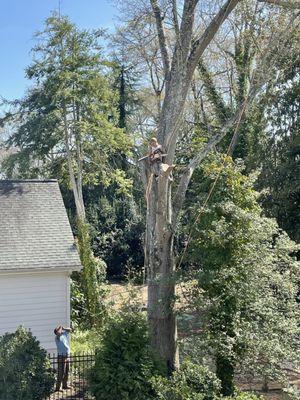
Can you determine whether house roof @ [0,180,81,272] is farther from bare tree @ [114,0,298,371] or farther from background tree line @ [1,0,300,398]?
bare tree @ [114,0,298,371]

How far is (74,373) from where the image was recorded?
1034 cm

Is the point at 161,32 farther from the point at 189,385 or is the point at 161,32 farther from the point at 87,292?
the point at 87,292

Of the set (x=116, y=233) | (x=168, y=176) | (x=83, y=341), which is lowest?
(x=83, y=341)

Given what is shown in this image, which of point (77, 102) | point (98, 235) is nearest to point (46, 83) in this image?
point (77, 102)

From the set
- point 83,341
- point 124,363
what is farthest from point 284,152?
point 124,363

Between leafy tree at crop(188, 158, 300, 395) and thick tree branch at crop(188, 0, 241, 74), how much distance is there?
2830 millimetres

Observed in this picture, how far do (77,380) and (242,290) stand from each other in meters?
4.93

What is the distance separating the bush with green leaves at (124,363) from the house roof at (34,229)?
446 centimetres

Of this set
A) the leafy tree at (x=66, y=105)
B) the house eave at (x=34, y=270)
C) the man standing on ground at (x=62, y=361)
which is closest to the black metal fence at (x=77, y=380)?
the man standing on ground at (x=62, y=361)

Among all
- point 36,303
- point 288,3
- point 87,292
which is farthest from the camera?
point 87,292

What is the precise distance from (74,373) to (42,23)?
41.0ft

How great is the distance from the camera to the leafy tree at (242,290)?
759 cm

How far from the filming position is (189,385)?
7.52 meters

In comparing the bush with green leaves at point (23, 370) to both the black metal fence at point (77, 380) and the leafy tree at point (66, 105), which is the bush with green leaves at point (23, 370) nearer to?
the black metal fence at point (77, 380)
